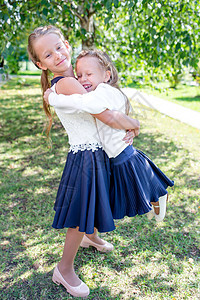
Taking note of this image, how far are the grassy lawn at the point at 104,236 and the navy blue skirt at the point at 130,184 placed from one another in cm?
62

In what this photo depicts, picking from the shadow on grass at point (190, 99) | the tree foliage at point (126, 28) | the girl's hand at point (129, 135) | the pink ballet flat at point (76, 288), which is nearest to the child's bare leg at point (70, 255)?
the pink ballet flat at point (76, 288)

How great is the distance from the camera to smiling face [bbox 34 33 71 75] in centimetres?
174

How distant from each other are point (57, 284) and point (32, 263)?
33 centimetres

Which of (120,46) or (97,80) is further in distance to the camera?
(120,46)

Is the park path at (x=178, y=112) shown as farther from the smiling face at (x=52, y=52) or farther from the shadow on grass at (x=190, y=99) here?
the smiling face at (x=52, y=52)

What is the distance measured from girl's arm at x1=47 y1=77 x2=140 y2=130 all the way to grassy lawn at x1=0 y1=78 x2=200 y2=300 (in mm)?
1182

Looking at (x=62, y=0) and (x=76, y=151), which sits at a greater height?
(x=62, y=0)

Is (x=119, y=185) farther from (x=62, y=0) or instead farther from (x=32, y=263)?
(x=62, y=0)

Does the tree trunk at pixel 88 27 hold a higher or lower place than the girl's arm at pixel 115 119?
higher

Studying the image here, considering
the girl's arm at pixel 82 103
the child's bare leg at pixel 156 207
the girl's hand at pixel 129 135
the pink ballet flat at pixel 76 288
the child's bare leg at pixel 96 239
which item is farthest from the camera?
the child's bare leg at pixel 96 239

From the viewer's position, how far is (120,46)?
17.9ft

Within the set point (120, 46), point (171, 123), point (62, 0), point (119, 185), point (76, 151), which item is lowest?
point (171, 123)

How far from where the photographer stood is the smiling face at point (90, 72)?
1797 mm

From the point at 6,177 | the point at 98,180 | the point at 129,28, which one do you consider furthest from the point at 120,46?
the point at 98,180
